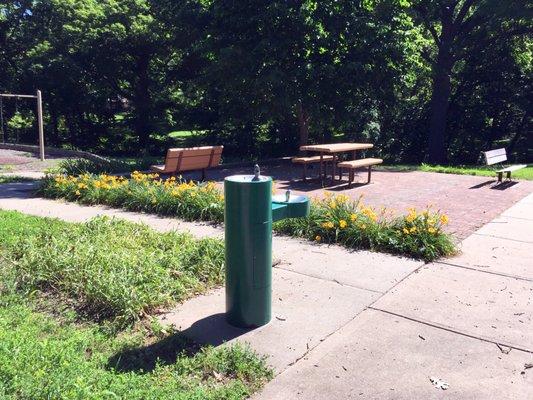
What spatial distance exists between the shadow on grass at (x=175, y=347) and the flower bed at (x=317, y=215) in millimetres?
2607

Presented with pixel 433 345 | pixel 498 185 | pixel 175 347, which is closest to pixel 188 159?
pixel 498 185

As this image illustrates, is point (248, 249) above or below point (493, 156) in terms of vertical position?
below

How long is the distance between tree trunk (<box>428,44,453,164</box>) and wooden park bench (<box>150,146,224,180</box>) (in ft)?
36.4

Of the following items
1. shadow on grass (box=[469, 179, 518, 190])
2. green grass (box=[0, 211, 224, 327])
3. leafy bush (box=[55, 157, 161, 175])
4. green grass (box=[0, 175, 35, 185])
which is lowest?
green grass (box=[0, 211, 224, 327])

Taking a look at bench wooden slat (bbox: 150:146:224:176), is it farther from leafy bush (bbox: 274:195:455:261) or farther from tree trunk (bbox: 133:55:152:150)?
tree trunk (bbox: 133:55:152:150)

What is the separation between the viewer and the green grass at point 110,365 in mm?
2920

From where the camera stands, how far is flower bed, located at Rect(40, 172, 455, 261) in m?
5.98

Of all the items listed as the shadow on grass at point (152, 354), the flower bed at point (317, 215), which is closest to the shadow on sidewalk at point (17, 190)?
the flower bed at point (317, 215)

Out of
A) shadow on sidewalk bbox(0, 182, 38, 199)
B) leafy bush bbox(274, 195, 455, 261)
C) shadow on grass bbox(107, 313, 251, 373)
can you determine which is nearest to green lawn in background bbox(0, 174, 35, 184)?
shadow on sidewalk bbox(0, 182, 38, 199)

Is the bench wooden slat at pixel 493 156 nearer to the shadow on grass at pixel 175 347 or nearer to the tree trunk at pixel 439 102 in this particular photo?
the tree trunk at pixel 439 102

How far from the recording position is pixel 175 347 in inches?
142

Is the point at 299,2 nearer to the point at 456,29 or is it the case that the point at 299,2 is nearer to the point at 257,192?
the point at 456,29

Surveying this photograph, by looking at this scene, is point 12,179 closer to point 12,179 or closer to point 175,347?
point 12,179

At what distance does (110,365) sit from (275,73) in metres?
11.8
